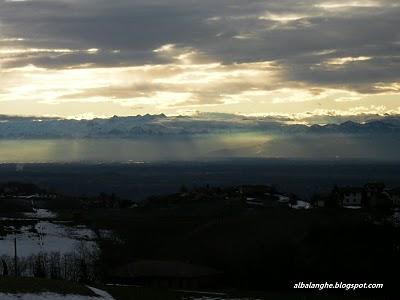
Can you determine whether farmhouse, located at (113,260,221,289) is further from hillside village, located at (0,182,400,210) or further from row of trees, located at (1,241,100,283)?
hillside village, located at (0,182,400,210)

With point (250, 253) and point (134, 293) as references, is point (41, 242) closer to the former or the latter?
point (250, 253)

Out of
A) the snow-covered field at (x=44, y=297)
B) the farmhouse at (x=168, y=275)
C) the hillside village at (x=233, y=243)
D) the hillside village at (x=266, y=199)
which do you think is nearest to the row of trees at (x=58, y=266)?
the hillside village at (x=233, y=243)

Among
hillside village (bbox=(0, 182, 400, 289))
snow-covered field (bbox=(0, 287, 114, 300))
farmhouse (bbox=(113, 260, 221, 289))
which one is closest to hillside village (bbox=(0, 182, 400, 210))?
hillside village (bbox=(0, 182, 400, 289))

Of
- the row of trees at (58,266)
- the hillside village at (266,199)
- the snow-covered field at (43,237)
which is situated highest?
the row of trees at (58,266)

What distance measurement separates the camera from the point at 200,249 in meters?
77.2

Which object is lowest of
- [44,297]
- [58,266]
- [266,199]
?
[266,199]

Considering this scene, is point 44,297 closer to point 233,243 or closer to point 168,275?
point 168,275

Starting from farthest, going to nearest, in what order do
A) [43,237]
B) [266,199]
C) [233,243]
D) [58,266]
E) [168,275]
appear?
[266,199] → [43,237] → [233,243] → [58,266] → [168,275]

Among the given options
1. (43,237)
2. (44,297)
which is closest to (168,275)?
(44,297)

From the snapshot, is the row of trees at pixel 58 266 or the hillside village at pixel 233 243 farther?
the row of trees at pixel 58 266

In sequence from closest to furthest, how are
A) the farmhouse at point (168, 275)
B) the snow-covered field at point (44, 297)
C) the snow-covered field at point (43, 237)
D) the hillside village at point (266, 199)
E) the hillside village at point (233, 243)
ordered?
the snow-covered field at point (44, 297)
the farmhouse at point (168, 275)
the hillside village at point (233, 243)
the snow-covered field at point (43, 237)
the hillside village at point (266, 199)

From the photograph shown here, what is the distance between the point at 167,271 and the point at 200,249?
17.8m

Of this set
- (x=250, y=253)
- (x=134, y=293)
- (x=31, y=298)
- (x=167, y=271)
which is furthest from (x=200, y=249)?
(x=31, y=298)

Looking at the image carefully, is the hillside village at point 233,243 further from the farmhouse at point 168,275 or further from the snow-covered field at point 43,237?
the snow-covered field at point 43,237
